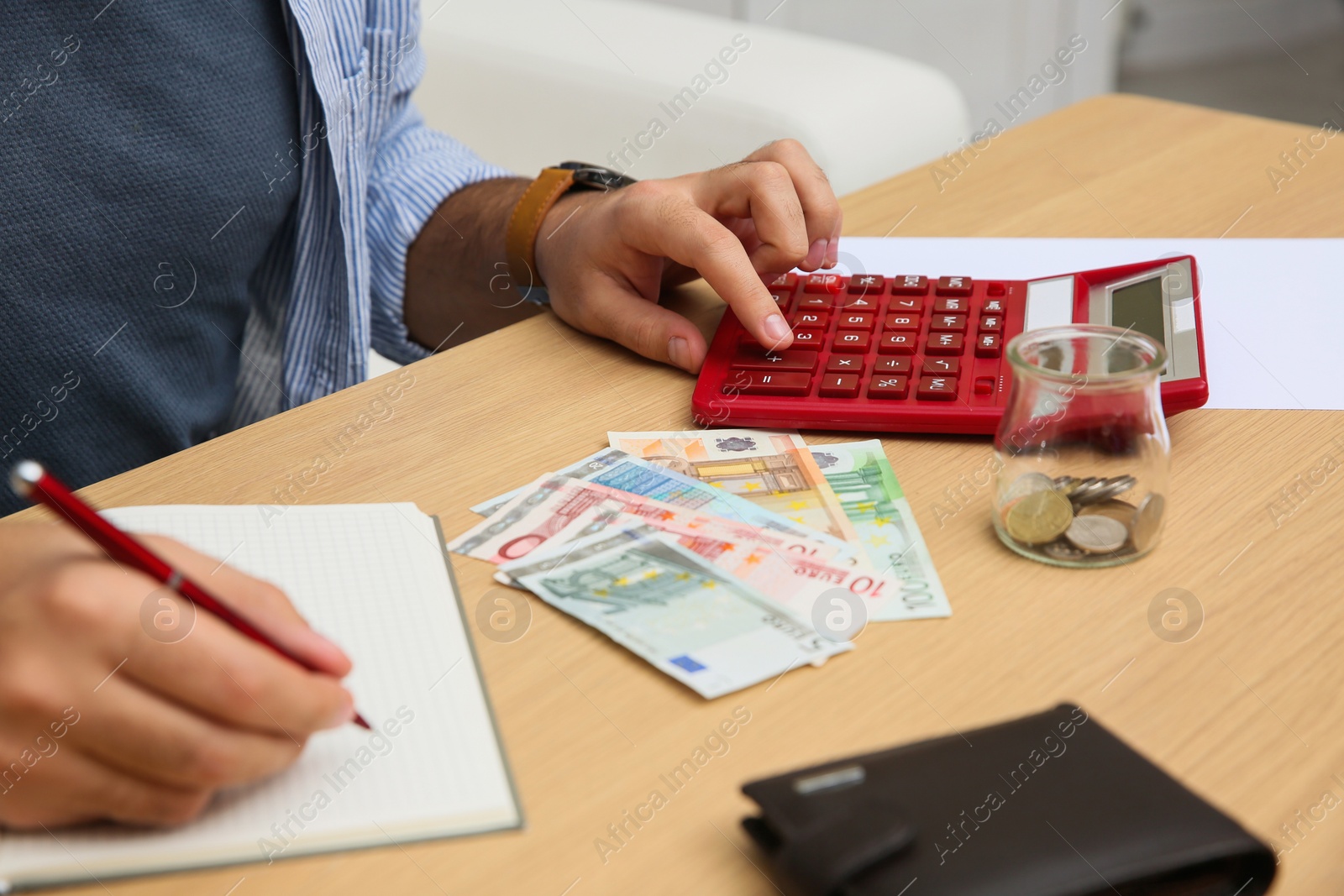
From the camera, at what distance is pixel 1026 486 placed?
0.53 metres

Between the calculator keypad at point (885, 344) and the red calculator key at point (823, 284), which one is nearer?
the calculator keypad at point (885, 344)

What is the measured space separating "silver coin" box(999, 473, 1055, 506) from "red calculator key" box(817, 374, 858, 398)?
4.9 inches

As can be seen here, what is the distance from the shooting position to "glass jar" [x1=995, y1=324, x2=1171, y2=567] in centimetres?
51

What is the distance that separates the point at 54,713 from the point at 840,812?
0.25 meters

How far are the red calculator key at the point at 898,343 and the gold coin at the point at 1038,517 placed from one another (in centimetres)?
16

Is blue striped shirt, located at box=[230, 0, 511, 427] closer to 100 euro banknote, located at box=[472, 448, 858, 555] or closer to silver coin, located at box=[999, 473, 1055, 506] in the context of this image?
100 euro banknote, located at box=[472, 448, 858, 555]

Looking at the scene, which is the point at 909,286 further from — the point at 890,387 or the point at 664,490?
the point at 664,490

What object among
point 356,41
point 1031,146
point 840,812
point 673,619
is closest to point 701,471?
point 673,619

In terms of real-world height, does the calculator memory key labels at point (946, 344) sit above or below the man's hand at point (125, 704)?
below

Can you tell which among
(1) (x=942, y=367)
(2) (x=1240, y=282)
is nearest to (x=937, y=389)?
(1) (x=942, y=367)

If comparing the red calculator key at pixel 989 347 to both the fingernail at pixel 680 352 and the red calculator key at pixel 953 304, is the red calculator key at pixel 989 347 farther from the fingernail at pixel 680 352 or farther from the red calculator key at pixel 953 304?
the fingernail at pixel 680 352

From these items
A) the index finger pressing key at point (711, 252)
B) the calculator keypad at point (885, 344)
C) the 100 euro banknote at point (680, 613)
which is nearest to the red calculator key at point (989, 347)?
the calculator keypad at point (885, 344)

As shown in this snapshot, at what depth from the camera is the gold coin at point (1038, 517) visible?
522mm

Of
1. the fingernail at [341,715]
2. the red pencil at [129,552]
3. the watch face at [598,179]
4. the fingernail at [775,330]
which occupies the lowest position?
the fingernail at [775,330]
